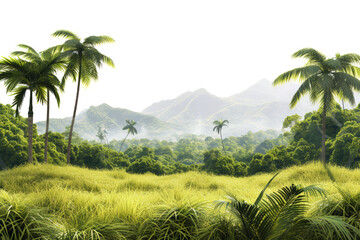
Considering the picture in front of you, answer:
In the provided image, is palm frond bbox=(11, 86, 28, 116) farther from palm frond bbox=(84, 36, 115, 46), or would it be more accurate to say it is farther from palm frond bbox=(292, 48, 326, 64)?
palm frond bbox=(292, 48, 326, 64)

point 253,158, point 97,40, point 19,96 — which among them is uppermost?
point 97,40

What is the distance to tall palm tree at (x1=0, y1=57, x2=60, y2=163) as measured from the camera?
12.4m

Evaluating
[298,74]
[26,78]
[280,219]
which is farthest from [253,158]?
[280,219]

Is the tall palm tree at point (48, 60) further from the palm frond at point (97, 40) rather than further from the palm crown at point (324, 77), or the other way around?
the palm crown at point (324, 77)

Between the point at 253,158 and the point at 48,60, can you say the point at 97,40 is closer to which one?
the point at 48,60

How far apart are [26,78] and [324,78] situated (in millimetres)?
18549

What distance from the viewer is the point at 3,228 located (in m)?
3.86

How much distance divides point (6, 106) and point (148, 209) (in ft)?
115

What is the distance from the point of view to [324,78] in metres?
15.7

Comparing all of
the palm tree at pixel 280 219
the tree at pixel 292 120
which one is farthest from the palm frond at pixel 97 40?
the tree at pixel 292 120

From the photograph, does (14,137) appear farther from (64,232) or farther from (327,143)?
(327,143)

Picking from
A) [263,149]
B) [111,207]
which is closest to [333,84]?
[111,207]

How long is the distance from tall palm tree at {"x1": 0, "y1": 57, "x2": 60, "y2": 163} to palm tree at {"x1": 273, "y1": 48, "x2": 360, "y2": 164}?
1546 centimetres

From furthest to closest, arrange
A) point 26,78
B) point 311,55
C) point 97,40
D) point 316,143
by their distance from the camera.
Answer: point 316,143 → point 97,40 → point 311,55 → point 26,78
